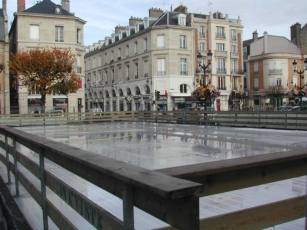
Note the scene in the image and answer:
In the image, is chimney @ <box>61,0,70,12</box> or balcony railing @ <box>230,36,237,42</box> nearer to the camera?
chimney @ <box>61,0,70,12</box>

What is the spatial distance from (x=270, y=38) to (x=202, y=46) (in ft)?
→ 52.5

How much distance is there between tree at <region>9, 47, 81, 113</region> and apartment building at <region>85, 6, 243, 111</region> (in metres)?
11.7

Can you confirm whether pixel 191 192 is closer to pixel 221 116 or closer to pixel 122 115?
pixel 221 116

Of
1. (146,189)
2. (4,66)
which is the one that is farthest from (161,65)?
(146,189)

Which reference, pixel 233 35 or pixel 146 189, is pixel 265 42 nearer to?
pixel 233 35

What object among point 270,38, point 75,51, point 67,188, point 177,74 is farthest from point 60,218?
point 270,38

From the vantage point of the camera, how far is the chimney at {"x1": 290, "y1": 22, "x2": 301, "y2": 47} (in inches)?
2293

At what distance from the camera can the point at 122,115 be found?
29734mm

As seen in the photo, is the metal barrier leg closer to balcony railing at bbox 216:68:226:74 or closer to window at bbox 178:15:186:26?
window at bbox 178:15:186:26

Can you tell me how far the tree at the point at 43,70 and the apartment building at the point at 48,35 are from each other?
14.0 feet

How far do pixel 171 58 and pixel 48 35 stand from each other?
49.2 ft

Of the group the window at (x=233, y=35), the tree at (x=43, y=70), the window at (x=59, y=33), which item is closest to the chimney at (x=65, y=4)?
the window at (x=59, y=33)

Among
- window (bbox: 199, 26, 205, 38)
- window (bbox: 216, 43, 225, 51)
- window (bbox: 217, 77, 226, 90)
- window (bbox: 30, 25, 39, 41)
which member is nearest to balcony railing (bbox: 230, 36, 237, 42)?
window (bbox: 216, 43, 225, 51)

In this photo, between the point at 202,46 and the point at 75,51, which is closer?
the point at 75,51
